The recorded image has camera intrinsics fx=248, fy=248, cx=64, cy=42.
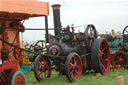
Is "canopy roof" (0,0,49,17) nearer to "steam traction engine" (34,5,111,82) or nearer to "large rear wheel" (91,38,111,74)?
"steam traction engine" (34,5,111,82)

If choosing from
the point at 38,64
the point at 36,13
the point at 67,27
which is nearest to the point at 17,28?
the point at 36,13

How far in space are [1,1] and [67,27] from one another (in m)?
3.83

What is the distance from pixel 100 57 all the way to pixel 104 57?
0.51m

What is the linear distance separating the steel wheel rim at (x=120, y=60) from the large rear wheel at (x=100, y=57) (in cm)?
134

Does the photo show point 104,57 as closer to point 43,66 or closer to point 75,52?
point 75,52

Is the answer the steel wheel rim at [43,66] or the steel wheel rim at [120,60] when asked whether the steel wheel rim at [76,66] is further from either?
the steel wheel rim at [120,60]

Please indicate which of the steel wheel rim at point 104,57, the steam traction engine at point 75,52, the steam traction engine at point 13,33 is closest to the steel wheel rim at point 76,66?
the steam traction engine at point 75,52

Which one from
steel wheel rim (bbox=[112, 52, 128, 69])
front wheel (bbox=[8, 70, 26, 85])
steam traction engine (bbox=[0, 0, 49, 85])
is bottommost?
steel wheel rim (bbox=[112, 52, 128, 69])

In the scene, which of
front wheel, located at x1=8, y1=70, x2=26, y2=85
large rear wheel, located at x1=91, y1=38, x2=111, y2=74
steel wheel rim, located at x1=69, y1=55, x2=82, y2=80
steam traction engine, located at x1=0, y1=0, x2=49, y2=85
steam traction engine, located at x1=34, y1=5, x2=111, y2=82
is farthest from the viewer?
large rear wheel, located at x1=91, y1=38, x2=111, y2=74

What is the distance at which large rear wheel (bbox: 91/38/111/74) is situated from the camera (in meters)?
7.32

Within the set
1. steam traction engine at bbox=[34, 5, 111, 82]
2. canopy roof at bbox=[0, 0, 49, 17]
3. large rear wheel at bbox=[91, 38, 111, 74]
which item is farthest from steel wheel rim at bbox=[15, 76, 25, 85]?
large rear wheel at bbox=[91, 38, 111, 74]

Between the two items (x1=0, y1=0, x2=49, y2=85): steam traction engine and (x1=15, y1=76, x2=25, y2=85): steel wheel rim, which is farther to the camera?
(x1=15, y1=76, x2=25, y2=85): steel wheel rim

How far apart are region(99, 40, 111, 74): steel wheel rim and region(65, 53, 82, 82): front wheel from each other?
3.30ft

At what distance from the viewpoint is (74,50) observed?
291 inches
